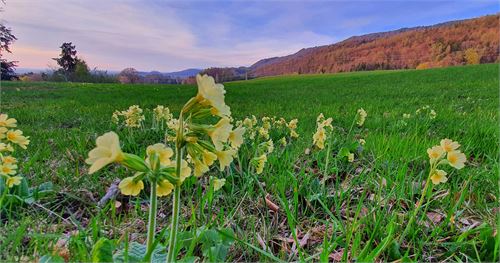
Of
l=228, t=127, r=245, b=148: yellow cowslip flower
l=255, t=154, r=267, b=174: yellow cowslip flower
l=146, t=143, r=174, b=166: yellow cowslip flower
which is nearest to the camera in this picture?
l=146, t=143, r=174, b=166: yellow cowslip flower

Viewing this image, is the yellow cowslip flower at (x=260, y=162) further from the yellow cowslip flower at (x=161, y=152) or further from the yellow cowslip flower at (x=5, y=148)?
the yellow cowslip flower at (x=5, y=148)

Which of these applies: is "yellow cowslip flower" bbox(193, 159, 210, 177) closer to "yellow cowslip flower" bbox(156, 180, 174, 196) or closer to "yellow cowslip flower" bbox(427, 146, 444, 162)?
"yellow cowslip flower" bbox(156, 180, 174, 196)

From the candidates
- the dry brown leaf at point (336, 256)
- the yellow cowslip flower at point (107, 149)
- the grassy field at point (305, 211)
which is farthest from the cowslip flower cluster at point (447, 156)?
the yellow cowslip flower at point (107, 149)

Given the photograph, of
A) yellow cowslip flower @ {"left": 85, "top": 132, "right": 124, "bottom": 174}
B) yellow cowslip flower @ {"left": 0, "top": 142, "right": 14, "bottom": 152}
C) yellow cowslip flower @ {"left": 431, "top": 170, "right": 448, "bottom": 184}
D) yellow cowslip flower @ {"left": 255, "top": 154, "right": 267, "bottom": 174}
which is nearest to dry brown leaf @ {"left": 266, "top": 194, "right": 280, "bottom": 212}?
yellow cowslip flower @ {"left": 255, "top": 154, "right": 267, "bottom": 174}

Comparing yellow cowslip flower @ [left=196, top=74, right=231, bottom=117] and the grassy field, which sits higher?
yellow cowslip flower @ [left=196, top=74, right=231, bottom=117]

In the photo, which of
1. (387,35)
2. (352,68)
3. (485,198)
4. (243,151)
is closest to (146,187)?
(243,151)

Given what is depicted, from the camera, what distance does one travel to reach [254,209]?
5.94ft

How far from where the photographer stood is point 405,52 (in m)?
45.1

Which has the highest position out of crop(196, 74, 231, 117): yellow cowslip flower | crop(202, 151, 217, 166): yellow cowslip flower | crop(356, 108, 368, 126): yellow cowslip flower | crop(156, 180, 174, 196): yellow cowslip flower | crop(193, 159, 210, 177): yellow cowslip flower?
crop(196, 74, 231, 117): yellow cowslip flower

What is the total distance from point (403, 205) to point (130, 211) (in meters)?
1.41

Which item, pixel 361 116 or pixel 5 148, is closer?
pixel 5 148

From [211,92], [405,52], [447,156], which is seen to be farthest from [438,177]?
[405,52]

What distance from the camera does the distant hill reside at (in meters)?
42.8

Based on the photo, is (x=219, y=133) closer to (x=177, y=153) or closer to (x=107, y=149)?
(x=177, y=153)
